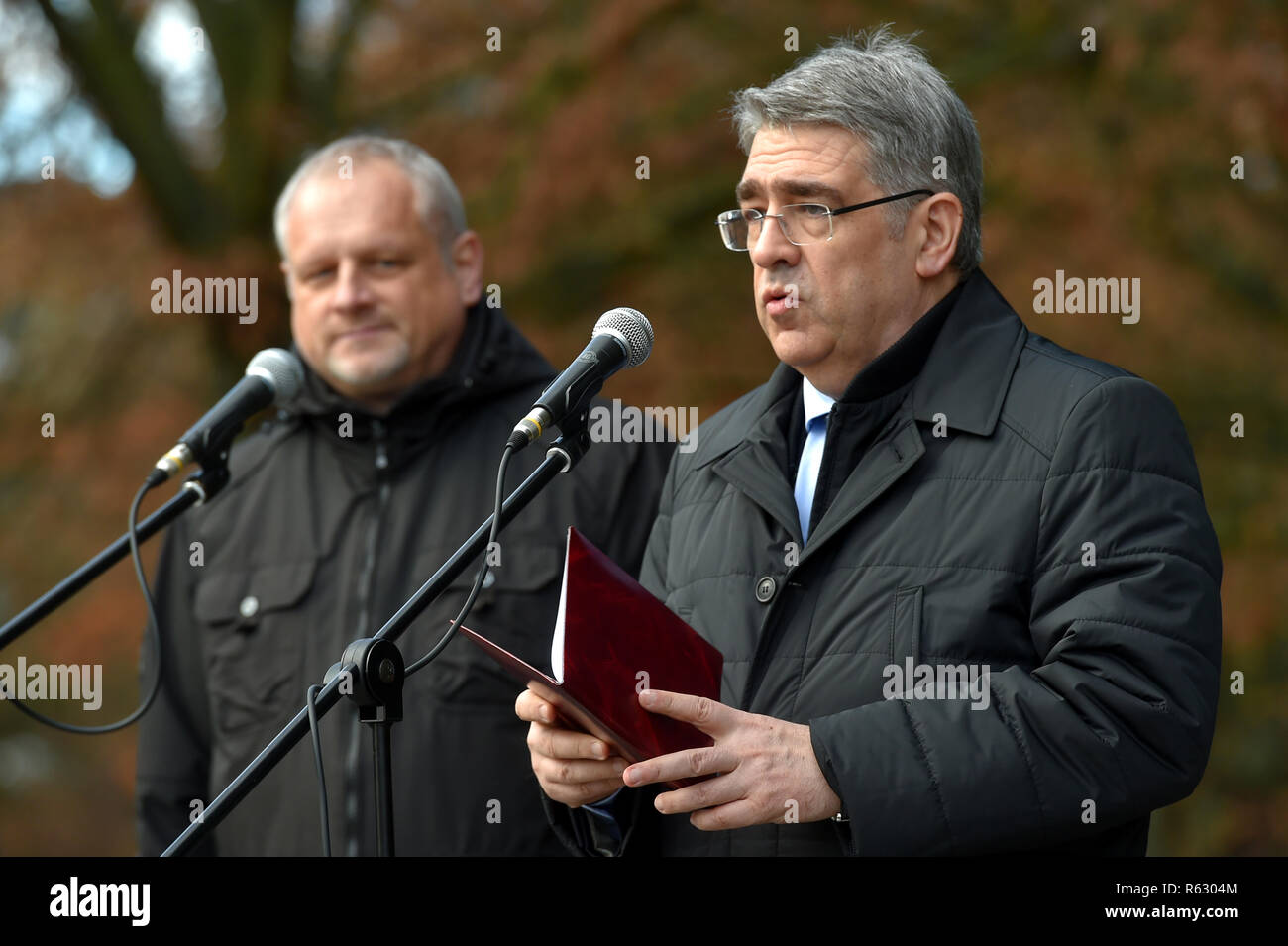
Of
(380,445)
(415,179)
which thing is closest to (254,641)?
(380,445)

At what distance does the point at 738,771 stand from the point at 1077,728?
523 millimetres

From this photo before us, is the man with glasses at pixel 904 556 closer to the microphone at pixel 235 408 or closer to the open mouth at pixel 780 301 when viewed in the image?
the open mouth at pixel 780 301

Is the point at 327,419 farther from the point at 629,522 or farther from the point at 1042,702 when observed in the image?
the point at 1042,702

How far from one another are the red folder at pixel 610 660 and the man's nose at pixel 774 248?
0.76 metres

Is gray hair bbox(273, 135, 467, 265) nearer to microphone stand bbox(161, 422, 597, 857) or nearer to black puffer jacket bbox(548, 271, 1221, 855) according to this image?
black puffer jacket bbox(548, 271, 1221, 855)

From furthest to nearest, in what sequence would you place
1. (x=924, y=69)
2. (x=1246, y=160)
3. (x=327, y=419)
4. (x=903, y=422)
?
(x=1246, y=160) → (x=327, y=419) → (x=924, y=69) → (x=903, y=422)

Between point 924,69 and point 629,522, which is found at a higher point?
point 924,69

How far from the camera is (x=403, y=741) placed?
361cm

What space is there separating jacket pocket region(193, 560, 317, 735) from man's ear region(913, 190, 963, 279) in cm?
175

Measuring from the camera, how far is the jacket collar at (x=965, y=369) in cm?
275

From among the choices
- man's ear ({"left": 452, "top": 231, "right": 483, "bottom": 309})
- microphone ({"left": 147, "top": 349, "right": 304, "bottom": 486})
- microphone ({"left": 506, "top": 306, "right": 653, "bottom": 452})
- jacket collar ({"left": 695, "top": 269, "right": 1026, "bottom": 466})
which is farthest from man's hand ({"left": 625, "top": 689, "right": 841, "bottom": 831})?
man's ear ({"left": 452, "top": 231, "right": 483, "bottom": 309})

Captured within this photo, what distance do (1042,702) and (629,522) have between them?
1566 millimetres

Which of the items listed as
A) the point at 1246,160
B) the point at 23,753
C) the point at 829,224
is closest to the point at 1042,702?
the point at 829,224

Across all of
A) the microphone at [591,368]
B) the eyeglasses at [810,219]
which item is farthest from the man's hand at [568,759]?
the eyeglasses at [810,219]
